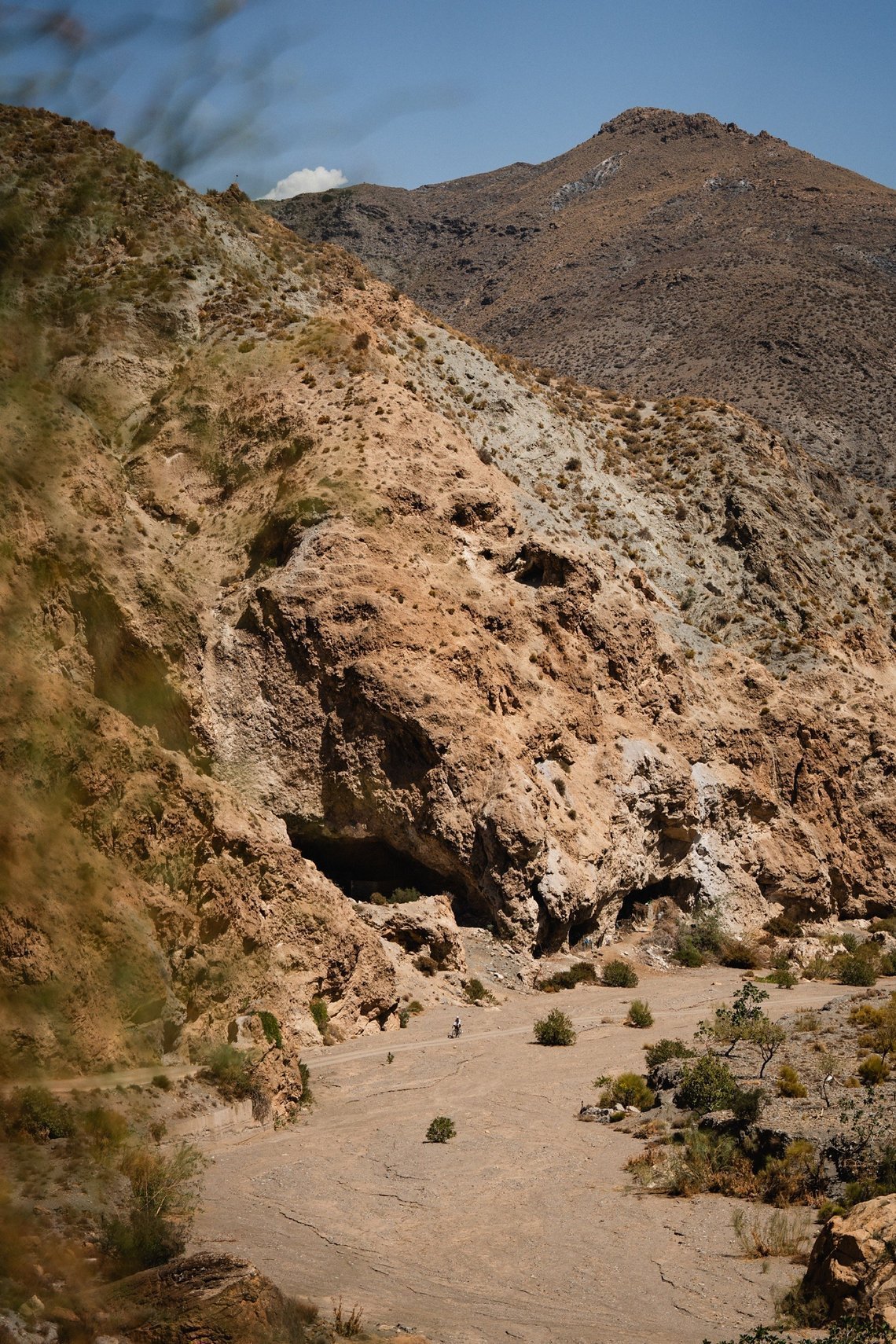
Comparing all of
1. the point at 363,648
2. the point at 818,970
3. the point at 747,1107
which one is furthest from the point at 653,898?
the point at 747,1107

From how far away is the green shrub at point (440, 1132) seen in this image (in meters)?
15.6

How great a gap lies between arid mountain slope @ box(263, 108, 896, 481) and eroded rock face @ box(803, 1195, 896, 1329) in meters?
66.3

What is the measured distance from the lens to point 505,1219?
1233 cm

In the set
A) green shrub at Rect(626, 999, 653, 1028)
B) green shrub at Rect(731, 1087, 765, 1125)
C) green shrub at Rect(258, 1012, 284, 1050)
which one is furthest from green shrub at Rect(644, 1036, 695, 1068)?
green shrub at Rect(258, 1012, 284, 1050)

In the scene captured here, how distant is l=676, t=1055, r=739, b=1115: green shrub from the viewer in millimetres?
16109

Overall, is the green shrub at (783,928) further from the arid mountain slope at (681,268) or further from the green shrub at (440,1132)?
the arid mountain slope at (681,268)

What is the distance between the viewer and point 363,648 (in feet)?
92.9

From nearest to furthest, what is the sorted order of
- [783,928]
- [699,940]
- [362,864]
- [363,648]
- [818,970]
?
[363,648] < [362,864] < [818,970] < [699,940] < [783,928]

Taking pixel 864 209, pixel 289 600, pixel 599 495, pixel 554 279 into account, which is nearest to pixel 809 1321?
pixel 289 600

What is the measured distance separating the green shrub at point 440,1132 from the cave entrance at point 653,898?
54.5 feet

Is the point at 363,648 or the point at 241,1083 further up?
the point at 363,648

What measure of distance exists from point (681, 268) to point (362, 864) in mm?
73362

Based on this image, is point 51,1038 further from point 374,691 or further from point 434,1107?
point 374,691

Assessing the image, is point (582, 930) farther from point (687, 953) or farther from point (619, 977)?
point (687, 953)
